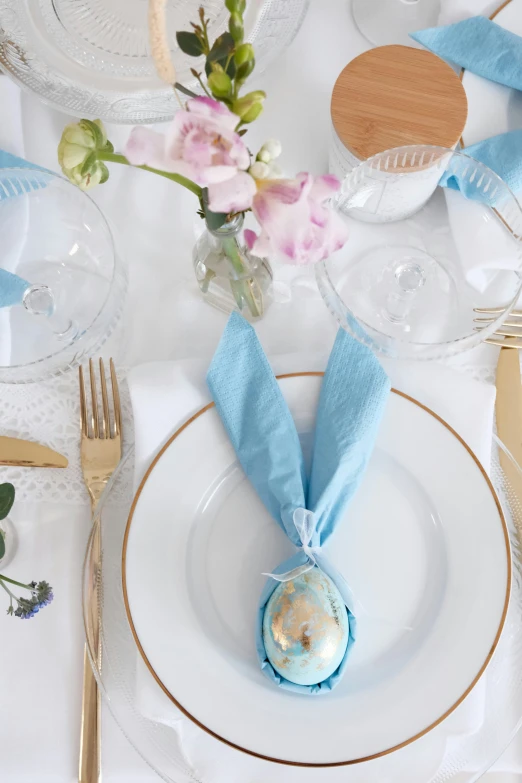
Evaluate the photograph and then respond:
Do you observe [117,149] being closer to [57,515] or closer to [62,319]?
[62,319]

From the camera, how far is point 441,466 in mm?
655

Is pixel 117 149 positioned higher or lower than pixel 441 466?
higher

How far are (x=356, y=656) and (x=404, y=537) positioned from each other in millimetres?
123

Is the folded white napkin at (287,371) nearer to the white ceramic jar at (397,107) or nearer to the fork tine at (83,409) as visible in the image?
the fork tine at (83,409)

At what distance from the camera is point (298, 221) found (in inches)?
15.5

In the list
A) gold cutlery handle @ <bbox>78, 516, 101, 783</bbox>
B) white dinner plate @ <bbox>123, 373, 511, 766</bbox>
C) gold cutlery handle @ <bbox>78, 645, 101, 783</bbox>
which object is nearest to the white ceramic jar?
white dinner plate @ <bbox>123, 373, 511, 766</bbox>

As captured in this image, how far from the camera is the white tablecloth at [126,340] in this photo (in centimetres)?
67

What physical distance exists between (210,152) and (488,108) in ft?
1.60

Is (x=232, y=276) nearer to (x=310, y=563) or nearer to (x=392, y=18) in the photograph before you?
(x=310, y=563)

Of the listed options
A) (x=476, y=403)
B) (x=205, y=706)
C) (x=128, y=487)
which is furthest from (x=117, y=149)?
(x=205, y=706)

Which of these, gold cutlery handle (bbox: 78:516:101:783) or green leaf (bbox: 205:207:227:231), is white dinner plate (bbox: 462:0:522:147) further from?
gold cutlery handle (bbox: 78:516:101:783)

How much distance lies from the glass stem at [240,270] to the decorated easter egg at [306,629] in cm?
28

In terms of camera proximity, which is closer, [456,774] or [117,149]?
[456,774]

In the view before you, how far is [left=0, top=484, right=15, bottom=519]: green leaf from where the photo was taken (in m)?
0.63
